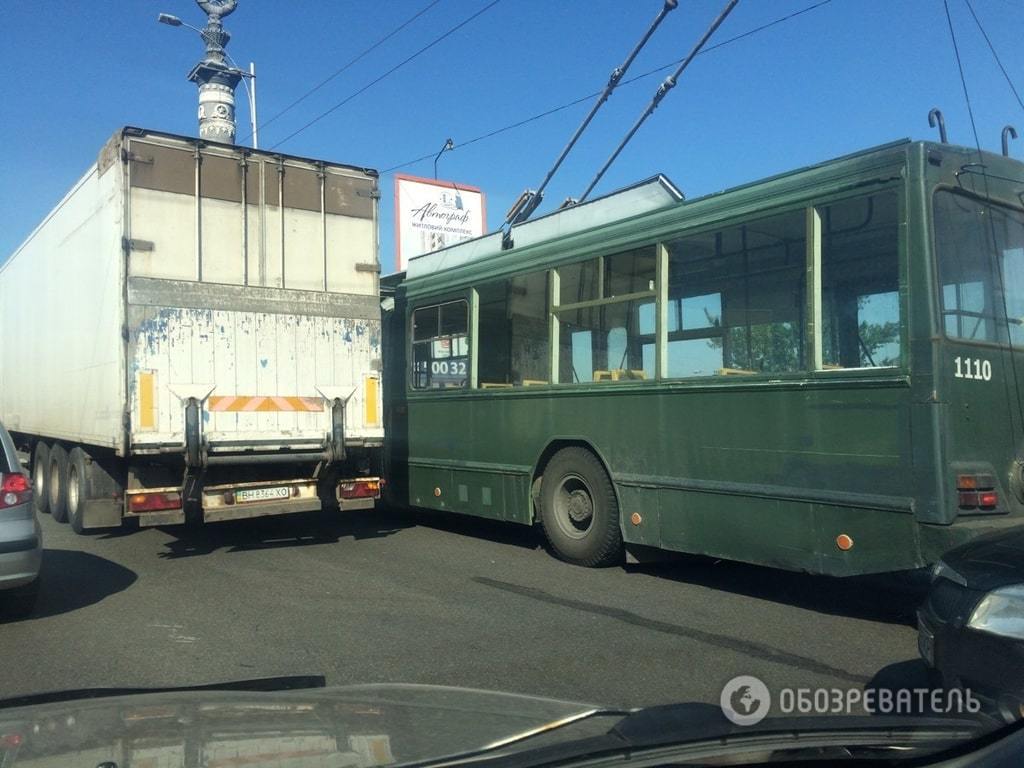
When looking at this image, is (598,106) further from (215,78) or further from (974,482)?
A: (215,78)

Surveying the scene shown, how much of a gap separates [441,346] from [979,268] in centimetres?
597

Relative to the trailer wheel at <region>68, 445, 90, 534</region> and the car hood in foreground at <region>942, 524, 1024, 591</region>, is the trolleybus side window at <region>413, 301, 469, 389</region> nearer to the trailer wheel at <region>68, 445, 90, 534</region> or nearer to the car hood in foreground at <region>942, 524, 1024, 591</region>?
the trailer wheel at <region>68, 445, 90, 534</region>

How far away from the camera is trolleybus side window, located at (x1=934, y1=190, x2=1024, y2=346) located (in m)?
6.28

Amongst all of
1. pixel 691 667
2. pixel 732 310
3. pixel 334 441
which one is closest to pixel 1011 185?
pixel 732 310

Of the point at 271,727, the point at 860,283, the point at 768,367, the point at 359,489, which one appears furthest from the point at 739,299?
the point at 271,727

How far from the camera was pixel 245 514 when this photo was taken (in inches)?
376

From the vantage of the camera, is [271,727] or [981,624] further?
[981,624]

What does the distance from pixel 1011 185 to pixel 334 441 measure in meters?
6.58

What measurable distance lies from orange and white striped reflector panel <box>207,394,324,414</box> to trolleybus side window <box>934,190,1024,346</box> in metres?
6.22

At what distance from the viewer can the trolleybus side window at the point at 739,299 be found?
702 cm

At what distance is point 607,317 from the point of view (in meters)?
8.70

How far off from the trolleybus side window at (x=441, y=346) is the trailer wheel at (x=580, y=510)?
1.84 meters

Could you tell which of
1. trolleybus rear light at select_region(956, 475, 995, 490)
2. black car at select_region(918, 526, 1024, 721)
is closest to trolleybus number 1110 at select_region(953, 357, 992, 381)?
trolleybus rear light at select_region(956, 475, 995, 490)

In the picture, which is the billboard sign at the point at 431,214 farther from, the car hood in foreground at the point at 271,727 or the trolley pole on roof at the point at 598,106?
the car hood in foreground at the point at 271,727
